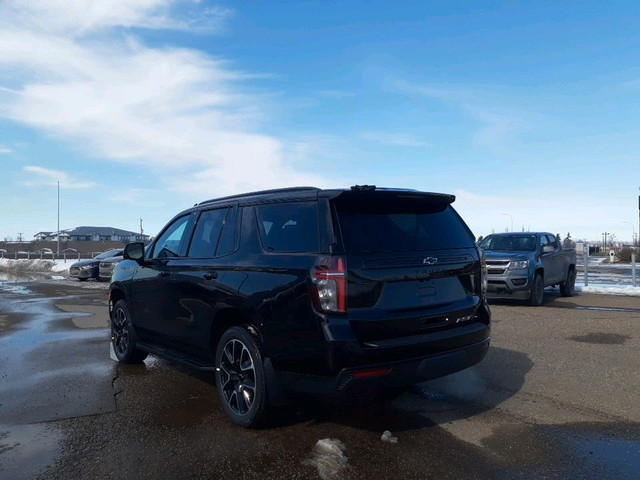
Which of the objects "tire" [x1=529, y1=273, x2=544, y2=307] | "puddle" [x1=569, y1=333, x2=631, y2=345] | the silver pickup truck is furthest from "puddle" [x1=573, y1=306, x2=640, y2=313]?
"puddle" [x1=569, y1=333, x2=631, y2=345]

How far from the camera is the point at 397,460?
12.5 ft

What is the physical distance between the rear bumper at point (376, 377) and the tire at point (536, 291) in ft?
27.6

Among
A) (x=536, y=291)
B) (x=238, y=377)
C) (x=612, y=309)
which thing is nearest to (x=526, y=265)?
(x=536, y=291)

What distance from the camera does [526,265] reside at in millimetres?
11922

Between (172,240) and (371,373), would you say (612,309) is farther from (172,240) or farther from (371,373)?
(371,373)

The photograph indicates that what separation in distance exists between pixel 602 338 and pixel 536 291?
170 inches

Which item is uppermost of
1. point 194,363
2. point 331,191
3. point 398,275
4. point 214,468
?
point 331,191

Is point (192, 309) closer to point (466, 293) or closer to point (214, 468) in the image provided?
point (214, 468)

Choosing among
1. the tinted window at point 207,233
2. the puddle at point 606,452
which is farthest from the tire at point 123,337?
the puddle at point 606,452

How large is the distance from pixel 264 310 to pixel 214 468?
1.13 m

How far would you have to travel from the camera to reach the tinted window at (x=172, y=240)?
5.93 metres

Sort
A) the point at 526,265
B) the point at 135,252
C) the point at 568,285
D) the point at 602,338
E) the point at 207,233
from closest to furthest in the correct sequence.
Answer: the point at 207,233 < the point at 135,252 < the point at 602,338 < the point at 526,265 < the point at 568,285

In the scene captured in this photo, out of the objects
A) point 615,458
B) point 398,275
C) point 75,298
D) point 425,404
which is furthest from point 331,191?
point 75,298

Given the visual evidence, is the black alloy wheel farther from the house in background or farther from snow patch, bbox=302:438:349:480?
the house in background
